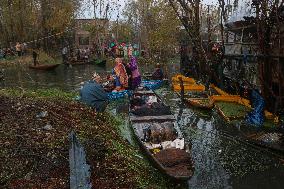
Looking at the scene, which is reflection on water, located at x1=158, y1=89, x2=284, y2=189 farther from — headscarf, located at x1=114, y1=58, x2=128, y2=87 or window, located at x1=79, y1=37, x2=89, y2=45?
window, located at x1=79, y1=37, x2=89, y2=45

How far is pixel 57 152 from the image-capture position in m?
7.72

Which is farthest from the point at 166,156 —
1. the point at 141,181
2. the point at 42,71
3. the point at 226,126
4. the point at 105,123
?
the point at 42,71

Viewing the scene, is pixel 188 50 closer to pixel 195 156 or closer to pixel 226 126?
pixel 226 126

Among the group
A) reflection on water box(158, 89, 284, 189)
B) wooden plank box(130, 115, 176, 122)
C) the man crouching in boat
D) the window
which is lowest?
reflection on water box(158, 89, 284, 189)

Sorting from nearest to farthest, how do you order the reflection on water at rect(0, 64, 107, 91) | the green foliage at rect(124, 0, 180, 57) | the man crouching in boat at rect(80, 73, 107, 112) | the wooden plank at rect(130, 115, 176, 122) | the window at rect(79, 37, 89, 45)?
1. the wooden plank at rect(130, 115, 176, 122)
2. the man crouching in boat at rect(80, 73, 107, 112)
3. the reflection on water at rect(0, 64, 107, 91)
4. the green foliage at rect(124, 0, 180, 57)
5. the window at rect(79, 37, 89, 45)

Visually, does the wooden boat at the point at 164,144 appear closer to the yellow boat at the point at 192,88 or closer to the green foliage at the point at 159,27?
the yellow boat at the point at 192,88

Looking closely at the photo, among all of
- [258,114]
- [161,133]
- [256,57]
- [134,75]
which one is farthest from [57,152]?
[134,75]

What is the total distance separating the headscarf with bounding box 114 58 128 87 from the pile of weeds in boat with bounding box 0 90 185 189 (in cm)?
523

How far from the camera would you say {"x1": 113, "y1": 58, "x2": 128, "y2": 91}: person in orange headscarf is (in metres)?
16.1

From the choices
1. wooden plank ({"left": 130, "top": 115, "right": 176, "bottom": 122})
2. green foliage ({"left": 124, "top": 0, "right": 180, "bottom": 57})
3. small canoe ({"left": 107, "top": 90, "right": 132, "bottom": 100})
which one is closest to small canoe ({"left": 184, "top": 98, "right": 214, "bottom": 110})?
small canoe ({"left": 107, "top": 90, "right": 132, "bottom": 100})

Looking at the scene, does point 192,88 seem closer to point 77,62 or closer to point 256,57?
point 256,57

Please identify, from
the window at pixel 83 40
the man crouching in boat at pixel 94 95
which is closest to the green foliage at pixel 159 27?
the window at pixel 83 40

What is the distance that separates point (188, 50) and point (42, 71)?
40.0 feet

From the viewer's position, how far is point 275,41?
13.3 metres
